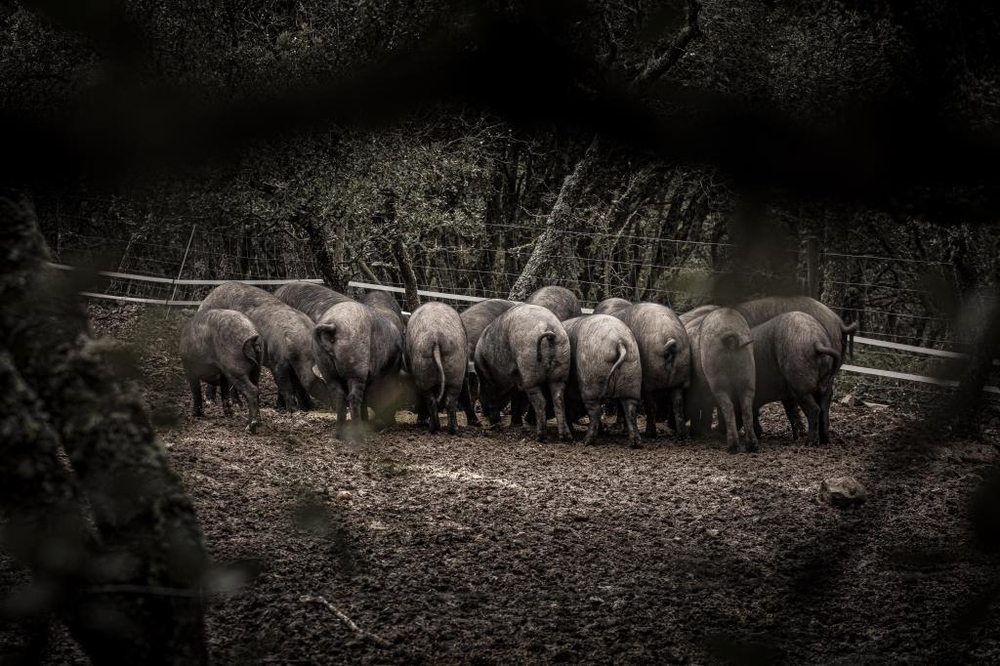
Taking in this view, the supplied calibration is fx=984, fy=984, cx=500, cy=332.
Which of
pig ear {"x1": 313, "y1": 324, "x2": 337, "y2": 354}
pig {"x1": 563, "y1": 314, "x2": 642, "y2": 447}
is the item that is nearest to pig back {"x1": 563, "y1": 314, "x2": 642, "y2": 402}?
pig {"x1": 563, "y1": 314, "x2": 642, "y2": 447}

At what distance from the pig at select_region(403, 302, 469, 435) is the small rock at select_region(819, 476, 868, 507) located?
335cm

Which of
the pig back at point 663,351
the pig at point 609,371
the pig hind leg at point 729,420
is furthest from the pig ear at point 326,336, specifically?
the pig hind leg at point 729,420

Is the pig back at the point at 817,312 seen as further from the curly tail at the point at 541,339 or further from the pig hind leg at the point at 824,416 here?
the curly tail at the point at 541,339

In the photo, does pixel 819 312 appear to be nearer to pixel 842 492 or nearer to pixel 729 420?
pixel 729 420

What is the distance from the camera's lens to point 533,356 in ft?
26.5

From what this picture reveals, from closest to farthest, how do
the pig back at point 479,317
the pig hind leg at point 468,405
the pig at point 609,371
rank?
the pig at point 609,371 < the pig hind leg at point 468,405 < the pig back at point 479,317

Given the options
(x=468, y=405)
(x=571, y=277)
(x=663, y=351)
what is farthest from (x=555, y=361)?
(x=571, y=277)

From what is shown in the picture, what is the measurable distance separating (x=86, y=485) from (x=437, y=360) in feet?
23.1

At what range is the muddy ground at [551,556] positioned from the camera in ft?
11.5

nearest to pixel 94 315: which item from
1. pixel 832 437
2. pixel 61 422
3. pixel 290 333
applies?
pixel 290 333

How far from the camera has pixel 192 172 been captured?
827 mm

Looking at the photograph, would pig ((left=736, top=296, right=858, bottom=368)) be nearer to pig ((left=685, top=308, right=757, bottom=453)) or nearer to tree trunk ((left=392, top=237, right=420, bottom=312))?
pig ((left=685, top=308, right=757, bottom=453))

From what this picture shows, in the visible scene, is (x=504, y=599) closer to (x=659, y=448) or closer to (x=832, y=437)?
(x=659, y=448)

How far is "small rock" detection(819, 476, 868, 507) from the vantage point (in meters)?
5.78
